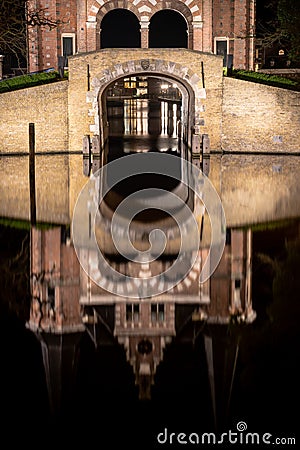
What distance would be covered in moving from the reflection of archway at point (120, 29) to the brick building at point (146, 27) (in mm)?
12318

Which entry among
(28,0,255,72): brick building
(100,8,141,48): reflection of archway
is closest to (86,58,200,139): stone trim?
(28,0,255,72): brick building

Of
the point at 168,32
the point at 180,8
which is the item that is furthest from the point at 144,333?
the point at 168,32

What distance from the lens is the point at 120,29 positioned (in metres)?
48.9

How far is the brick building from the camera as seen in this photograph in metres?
35.8

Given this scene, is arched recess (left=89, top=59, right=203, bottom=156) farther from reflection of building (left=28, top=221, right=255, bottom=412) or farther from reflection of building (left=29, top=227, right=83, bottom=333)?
reflection of building (left=28, top=221, right=255, bottom=412)

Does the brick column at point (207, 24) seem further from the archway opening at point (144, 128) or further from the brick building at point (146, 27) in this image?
the archway opening at point (144, 128)

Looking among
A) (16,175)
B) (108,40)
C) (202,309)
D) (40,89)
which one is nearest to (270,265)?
(202,309)

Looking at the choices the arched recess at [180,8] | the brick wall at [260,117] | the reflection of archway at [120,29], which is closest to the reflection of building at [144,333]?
the brick wall at [260,117]

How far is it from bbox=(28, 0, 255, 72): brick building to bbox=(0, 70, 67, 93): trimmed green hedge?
651 cm

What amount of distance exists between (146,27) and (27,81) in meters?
10.1

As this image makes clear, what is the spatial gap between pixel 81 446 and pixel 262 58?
124ft

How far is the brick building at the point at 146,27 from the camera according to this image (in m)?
35.8

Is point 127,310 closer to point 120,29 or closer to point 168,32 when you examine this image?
point 120,29

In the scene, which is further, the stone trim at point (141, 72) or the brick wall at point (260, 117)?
the brick wall at point (260, 117)
